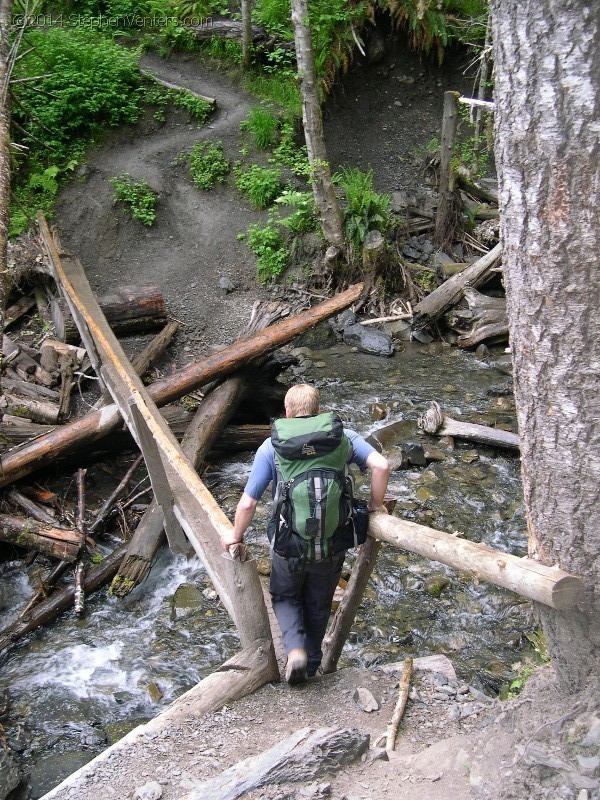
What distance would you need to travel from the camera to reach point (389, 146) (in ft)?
50.2

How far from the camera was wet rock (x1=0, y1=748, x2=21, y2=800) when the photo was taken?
451 centimetres

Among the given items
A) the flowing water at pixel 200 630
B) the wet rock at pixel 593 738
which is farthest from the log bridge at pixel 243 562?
the flowing water at pixel 200 630

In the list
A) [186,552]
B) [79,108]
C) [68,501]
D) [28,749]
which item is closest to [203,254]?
[79,108]

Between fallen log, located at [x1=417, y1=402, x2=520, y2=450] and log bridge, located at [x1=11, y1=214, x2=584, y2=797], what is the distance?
389 centimetres

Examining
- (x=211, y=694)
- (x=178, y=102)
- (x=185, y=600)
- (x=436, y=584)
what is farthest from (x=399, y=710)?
(x=178, y=102)

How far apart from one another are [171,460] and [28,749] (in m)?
2.46

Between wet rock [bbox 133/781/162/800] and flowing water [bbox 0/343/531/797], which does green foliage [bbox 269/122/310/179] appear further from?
wet rock [bbox 133/781/162/800]

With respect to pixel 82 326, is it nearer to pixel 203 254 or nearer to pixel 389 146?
pixel 203 254

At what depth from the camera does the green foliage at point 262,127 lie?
1428 cm

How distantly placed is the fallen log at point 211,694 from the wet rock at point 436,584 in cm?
261

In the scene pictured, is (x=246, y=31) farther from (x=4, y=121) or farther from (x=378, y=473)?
(x=378, y=473)

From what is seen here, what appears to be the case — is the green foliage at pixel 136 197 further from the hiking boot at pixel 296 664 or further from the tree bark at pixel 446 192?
the hiking boot at pixel 296 664

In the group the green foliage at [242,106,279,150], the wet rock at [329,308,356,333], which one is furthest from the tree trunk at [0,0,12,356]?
the green foliage at [242,106,279,150]

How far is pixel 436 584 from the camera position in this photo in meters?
6.36
